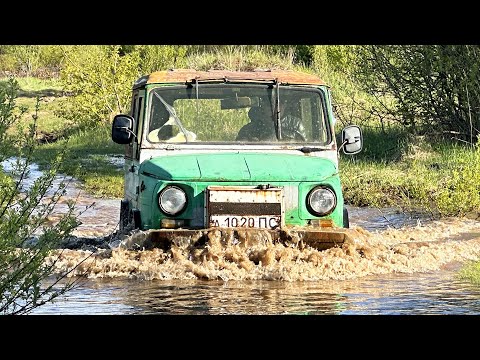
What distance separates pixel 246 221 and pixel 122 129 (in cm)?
146

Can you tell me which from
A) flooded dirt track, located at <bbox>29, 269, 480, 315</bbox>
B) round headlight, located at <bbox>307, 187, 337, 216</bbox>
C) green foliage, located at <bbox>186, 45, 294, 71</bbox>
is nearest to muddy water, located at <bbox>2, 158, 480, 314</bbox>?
flooded dirt track, located at <bbox>29, 269, 480, 315</bbox>

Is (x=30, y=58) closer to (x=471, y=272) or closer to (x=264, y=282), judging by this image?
(x=471, y=272)

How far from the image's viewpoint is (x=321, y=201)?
8.52 metres

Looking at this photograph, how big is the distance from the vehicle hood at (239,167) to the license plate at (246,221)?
0.29 metres

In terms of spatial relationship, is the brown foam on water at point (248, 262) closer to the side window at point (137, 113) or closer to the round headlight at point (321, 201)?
the round headlight at point (321, 201)

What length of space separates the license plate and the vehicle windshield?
3.47 feet

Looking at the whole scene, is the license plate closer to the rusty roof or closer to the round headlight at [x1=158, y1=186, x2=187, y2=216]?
the round headlight at [x1=158, y1=186, x2=187, y2=216]

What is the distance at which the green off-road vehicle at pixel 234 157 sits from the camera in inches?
328

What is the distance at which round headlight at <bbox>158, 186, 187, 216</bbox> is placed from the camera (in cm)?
840
